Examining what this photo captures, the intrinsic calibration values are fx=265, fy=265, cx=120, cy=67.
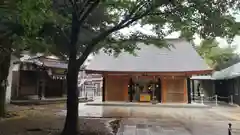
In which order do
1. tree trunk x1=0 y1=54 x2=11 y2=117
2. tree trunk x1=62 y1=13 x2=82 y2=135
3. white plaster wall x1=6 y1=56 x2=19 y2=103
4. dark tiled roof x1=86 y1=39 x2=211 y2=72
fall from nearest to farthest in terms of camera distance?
tree trunk x1=62 y1=13 x2=82 y2=135 < tree trunk x1=0 y1=54 x2=11 y2=117 < white plaster wall x1=6 y1=56 x2=19 y2=103 < dark tiled roof x1=86 y1=39 x2=211 y2=72

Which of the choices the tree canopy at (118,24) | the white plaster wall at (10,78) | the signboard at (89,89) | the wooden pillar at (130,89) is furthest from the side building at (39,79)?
the tree canopy at (118,24)

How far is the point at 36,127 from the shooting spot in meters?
9.21

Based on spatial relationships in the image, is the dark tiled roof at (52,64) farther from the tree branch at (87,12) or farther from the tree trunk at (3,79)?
the tree branch at (87,12)

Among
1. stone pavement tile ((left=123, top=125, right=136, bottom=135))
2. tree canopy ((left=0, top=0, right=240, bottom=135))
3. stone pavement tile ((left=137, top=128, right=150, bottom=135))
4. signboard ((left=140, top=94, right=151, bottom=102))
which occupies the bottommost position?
stone pavement tile ((left=137, top=128, right=150, bottom=135))

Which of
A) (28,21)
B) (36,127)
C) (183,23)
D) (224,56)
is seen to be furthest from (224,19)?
(224,56)

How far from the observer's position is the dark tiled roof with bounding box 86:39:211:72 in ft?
71.4

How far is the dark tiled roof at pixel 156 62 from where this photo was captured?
2175 cm

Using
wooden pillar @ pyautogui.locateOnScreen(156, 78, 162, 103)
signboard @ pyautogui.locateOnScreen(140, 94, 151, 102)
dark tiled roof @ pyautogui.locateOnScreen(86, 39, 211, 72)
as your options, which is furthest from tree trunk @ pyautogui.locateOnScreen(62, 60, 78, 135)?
signboard @ pyautogui.locateOnScreen(140, 94, 151, 102)

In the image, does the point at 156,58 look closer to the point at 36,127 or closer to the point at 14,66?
the point at 14,66

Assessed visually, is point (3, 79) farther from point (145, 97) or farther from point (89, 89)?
point (89, 89)

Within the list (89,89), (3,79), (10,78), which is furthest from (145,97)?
(3,79)

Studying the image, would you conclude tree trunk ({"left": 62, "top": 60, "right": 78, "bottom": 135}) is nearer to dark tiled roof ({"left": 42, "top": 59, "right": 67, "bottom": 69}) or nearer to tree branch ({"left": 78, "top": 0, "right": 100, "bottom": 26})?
tree branch ({"left": 78, "top": 0, "right": 100, "bottom": 26})

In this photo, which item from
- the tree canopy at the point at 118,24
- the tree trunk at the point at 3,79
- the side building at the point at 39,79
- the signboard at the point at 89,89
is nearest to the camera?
the tree canopy at the point at 118,24

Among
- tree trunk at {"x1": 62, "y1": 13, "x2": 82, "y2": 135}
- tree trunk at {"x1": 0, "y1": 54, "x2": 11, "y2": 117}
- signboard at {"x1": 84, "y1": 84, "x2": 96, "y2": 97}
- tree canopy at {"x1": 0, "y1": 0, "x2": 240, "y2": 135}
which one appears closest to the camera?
tree canopy at {"x1": 0, "y1": 0, "x2": 240, "y2": 135}
